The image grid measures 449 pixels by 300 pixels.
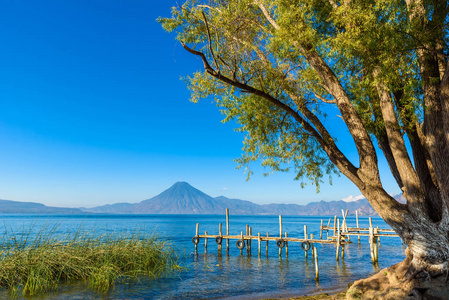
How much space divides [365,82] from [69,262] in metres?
12.9

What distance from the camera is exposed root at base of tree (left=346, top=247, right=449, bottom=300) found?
301 inches

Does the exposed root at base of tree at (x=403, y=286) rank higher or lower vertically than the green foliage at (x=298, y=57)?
lower

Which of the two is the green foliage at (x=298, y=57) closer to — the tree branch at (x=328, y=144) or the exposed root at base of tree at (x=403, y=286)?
the tree branch at (x=328, y=144)

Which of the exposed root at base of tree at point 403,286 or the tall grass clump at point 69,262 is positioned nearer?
the exposed root at base of tree at point 403,286

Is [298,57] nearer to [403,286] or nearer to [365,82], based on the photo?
[365,82]

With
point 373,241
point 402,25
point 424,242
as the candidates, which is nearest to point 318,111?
point 402,25

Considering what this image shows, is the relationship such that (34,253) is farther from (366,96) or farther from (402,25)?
(402,25)

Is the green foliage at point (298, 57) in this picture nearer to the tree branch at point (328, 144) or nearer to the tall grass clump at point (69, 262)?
the tree branch at point (328, 144)

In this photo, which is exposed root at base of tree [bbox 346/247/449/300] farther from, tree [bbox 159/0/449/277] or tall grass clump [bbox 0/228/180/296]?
tall grass clump [bbox 0/228/180/296]

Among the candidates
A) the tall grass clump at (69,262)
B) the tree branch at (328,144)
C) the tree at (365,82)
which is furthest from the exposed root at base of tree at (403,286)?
the tall grass clump at (69,262)

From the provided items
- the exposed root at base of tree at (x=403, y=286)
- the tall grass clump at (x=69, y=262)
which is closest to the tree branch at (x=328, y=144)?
the exposed root at base of tree at (x=403, y=286)

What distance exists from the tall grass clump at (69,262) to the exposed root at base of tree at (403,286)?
9.64 meters

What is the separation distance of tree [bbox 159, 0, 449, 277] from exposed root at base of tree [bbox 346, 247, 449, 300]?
15cm

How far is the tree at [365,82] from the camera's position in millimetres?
7582
